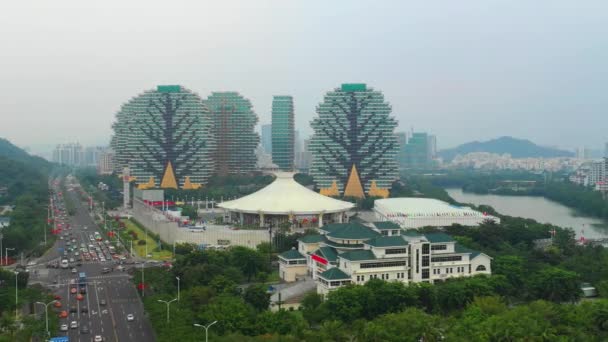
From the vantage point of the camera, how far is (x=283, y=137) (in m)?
99.7

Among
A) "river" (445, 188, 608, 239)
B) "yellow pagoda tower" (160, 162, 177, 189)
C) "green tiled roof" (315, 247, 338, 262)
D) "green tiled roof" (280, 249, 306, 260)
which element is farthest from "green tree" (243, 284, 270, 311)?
"yellow pagoda tower" (160, 162, 177, 189)

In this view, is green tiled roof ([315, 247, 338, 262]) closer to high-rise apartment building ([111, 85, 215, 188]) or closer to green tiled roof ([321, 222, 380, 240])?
green tiled roof ([321, 222, 380, 240])

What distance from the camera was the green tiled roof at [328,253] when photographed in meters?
33.3

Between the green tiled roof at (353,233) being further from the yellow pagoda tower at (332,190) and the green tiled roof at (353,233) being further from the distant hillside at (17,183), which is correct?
the distant hillside at (17,183)

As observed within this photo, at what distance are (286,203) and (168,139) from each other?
122 feet

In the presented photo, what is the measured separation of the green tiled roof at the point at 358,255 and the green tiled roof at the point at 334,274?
2.61 feet

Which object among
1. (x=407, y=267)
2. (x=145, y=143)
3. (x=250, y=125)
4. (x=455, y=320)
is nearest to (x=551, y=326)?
(x=455, y=320)

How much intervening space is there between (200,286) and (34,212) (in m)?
36.6

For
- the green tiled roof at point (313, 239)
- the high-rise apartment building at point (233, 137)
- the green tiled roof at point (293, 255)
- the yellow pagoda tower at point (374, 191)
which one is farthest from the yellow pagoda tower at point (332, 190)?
the green tiled roof at point (293, 255)

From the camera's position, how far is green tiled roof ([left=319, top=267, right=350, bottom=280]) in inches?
1208

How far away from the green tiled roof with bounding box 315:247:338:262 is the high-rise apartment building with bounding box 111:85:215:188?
52734 mm

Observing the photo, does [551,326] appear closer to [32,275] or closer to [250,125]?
[32,275]

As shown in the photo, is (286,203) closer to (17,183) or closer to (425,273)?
(425,273)

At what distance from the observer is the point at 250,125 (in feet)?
311
